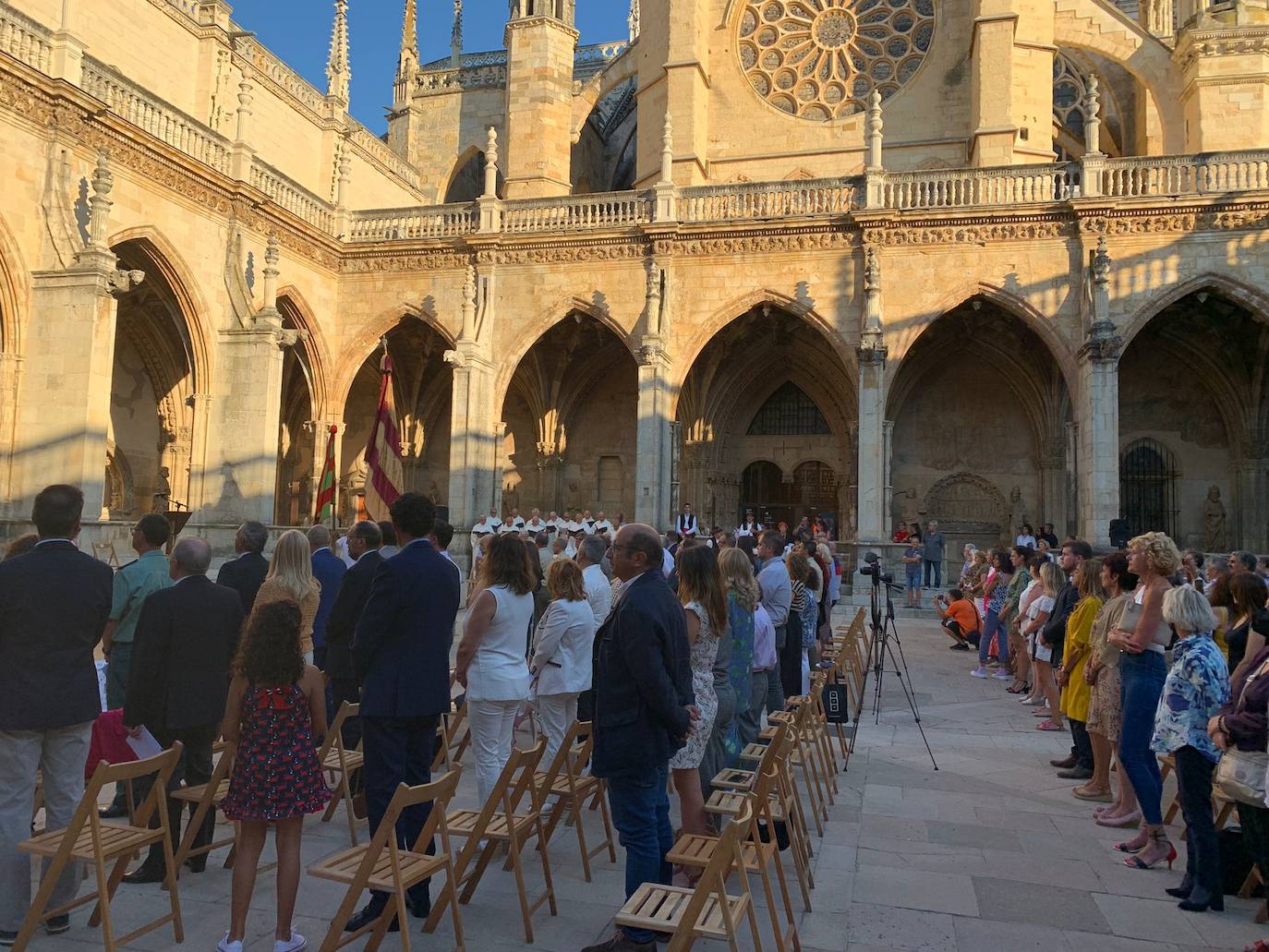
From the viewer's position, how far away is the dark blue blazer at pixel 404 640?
3.87m

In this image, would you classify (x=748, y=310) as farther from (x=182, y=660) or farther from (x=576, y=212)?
(x=182, y=660)

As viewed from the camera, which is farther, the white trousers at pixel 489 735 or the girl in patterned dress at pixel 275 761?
Result: the white trousers at pixel 489 735

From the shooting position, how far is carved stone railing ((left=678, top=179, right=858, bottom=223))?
1797 centimetres

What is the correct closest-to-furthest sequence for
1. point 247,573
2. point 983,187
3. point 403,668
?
point 403,668 → point 247,573 → point 983,187

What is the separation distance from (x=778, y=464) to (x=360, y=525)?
17387 mm

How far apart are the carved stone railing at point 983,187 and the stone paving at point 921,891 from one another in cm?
1341

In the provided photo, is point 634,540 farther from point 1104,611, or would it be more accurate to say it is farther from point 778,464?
point 778,464

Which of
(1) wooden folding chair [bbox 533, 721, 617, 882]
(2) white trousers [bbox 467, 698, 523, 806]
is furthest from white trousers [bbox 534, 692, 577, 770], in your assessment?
(2) white trousers [bbox 467, 698, 523, 806]

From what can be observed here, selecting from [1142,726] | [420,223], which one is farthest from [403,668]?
[420,223]

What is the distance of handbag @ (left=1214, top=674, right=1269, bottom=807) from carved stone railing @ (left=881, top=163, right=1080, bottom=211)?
14.9 meters

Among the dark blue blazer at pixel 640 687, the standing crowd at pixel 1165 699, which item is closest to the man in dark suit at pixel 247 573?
the dark blue blazer at pixel 640 687

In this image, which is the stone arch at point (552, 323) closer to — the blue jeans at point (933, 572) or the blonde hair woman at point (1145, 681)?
the blue jeans at point (933, 572)

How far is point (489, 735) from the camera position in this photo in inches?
182

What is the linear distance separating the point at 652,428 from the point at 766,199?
5098 mm
